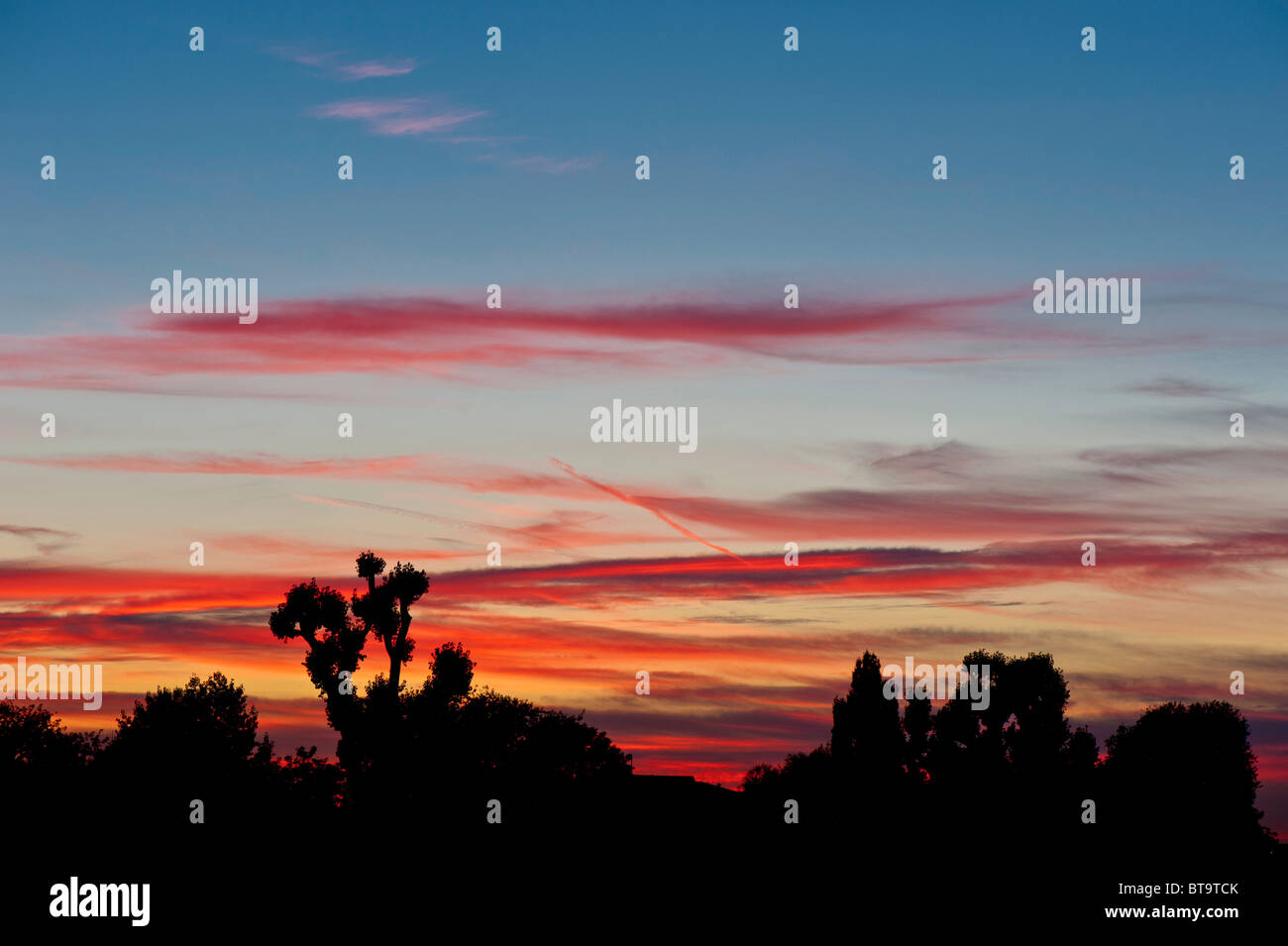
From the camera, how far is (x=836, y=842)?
61531mm

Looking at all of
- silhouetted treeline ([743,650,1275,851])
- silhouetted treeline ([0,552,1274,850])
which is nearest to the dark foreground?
silhouetted treeline ([0,552,1274,850])

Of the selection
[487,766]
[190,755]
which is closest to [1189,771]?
[487,766]

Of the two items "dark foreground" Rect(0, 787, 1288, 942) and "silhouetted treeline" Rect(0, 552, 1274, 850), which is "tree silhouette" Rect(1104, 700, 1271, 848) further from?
"dark foreground" Rect(0, 787, 1288, 942)

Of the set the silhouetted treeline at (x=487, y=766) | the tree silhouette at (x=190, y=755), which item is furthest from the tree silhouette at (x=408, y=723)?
the tree silhouette at (x=190, y=755)
